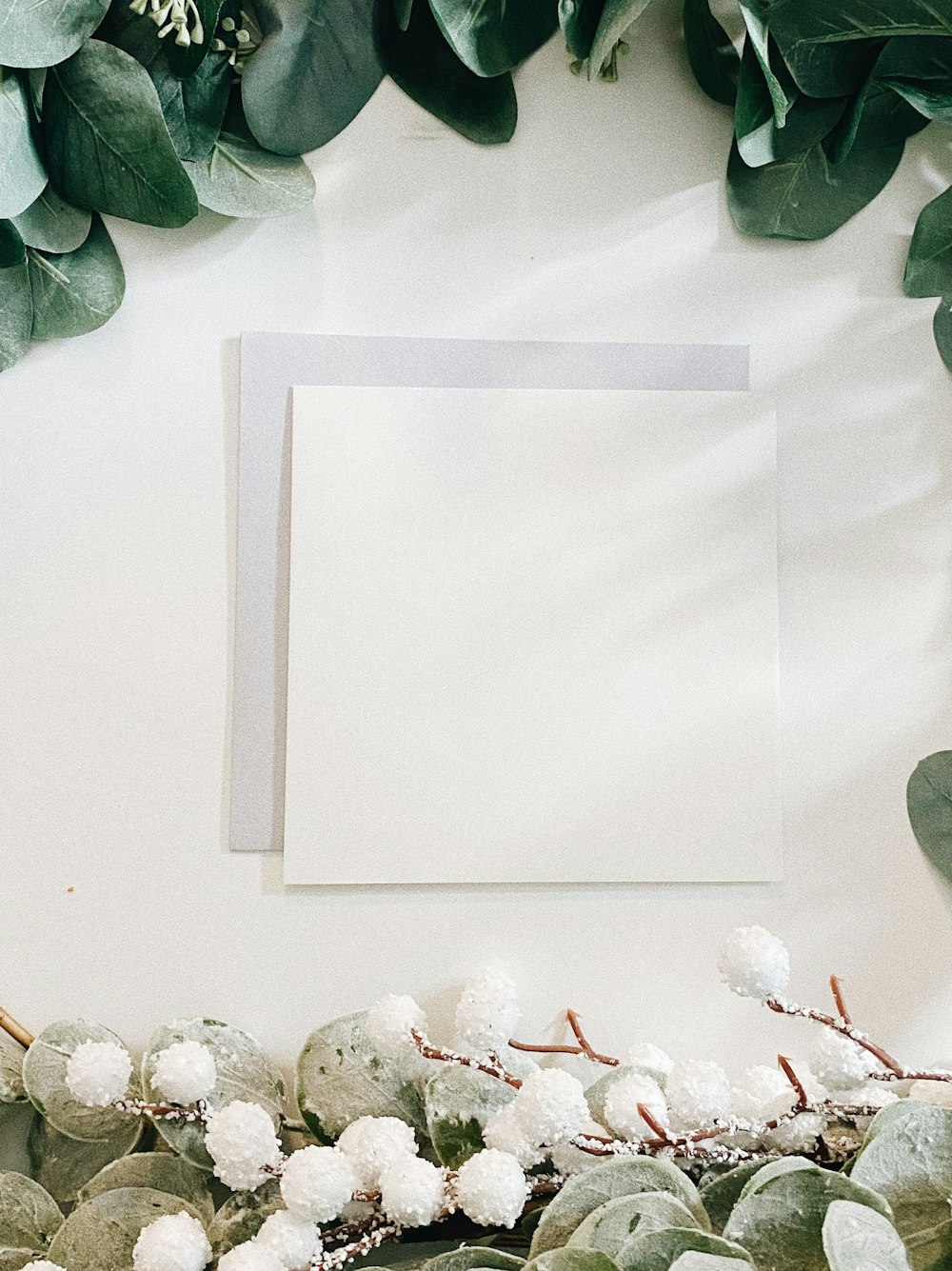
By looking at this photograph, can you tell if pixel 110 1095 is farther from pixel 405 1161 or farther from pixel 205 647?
pixel 205 647

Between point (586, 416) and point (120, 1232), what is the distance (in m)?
0.63

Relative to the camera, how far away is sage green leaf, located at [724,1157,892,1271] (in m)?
0.48

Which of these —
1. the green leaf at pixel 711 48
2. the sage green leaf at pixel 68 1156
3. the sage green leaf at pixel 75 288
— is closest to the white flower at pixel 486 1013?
the sage green leaf at pixel 68 1156

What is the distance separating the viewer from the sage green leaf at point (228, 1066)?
2.16 ft

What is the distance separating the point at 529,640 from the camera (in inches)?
28.0

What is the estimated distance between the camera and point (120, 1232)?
625 mm

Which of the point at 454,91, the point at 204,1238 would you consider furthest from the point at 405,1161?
the point at 454,91

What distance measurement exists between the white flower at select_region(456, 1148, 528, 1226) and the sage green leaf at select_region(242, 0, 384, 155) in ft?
2.27

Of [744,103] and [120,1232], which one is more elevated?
[744,103]

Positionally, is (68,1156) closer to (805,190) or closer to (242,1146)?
(242,1146)

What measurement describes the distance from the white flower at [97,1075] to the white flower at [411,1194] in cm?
19

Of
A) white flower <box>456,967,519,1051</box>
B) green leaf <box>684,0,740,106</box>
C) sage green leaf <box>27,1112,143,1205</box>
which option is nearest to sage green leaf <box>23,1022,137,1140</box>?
sage green leaf <box>27,1112,143,1205</box>

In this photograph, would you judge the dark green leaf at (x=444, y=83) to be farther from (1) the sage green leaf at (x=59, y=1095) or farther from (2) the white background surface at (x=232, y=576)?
(1) the sage green leaf at (x=59, y=1095)

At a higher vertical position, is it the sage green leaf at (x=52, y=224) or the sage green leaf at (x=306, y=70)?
the sage green leaf at (x=306, y=70)
